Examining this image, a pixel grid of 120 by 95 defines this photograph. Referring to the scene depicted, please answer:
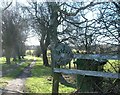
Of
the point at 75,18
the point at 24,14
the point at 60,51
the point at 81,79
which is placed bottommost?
the point at 81,79

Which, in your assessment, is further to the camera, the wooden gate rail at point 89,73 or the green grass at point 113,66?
the green grass at point 113,66

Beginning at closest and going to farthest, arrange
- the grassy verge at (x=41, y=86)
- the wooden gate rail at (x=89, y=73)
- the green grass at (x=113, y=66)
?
A: the wooden gate rail at (x=89, y=73), the green grass at (x=113, y=66), the grassy verge at (x=41, y=86)

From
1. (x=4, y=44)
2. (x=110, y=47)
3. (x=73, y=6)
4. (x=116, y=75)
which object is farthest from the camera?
(x=4, y=44)

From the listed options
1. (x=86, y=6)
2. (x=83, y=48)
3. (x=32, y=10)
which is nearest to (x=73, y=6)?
(x=86, y=6)

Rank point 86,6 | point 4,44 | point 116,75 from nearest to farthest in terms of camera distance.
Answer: point 116,75 → point 86,6 → point 4,44

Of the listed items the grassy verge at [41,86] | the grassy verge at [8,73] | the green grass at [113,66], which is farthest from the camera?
the grassy verge at [8,73]

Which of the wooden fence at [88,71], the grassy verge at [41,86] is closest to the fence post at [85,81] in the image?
the wooden fence at [88,71]

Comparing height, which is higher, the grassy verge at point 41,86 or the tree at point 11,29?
the tree at point 11,29

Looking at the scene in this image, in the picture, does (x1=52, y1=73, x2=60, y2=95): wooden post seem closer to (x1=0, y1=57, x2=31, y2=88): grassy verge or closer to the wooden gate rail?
the wooden gate rail

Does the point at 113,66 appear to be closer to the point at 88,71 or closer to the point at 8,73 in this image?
the point at 88,71

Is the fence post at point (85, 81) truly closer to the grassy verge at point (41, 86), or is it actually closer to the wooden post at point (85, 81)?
the wooden post at point (85, 81)

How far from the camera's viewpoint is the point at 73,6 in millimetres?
9625

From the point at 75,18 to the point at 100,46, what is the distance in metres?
3.73

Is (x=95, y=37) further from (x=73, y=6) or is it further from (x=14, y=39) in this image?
(x=14, y=39)
